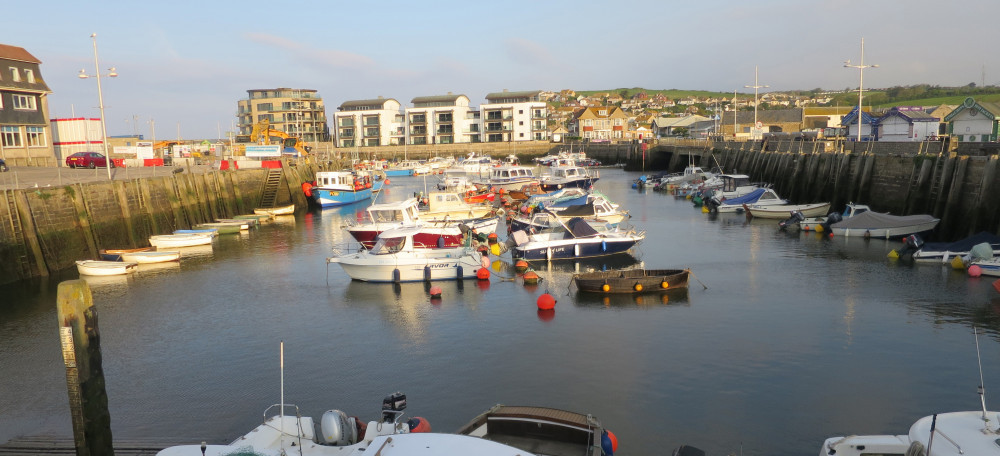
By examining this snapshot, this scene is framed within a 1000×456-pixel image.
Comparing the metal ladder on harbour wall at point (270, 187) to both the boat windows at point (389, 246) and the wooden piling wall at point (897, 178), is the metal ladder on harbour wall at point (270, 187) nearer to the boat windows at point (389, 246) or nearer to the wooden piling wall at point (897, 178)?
the boat windows at point (389, 246)

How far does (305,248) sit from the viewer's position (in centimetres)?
3844

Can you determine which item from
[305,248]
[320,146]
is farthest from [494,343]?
[320,146]

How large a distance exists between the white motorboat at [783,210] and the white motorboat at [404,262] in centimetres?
2451

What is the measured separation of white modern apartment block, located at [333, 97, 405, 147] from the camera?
5507 inches

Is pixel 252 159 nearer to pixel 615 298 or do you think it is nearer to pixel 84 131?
pixel 84 131

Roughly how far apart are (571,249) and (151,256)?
2039 cm

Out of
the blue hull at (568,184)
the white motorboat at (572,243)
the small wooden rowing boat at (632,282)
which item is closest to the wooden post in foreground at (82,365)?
the small wooden rowing boat at (632,282)

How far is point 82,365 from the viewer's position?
11398mm

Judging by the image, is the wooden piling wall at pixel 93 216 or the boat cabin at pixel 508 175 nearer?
the wooden piling wall at pixel 93 216

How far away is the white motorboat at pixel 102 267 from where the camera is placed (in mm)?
29969

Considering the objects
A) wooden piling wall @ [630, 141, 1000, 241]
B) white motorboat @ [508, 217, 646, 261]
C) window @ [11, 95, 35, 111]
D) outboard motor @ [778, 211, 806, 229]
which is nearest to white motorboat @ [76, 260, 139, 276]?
white motorboat @ [508, 217, 646, 261]

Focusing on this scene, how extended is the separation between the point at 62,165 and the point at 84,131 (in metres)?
12.8

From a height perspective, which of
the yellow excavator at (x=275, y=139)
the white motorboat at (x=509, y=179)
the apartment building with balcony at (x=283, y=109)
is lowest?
the white motorboat at (x=509, y=179)

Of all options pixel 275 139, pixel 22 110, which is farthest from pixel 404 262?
pixel 275 139
